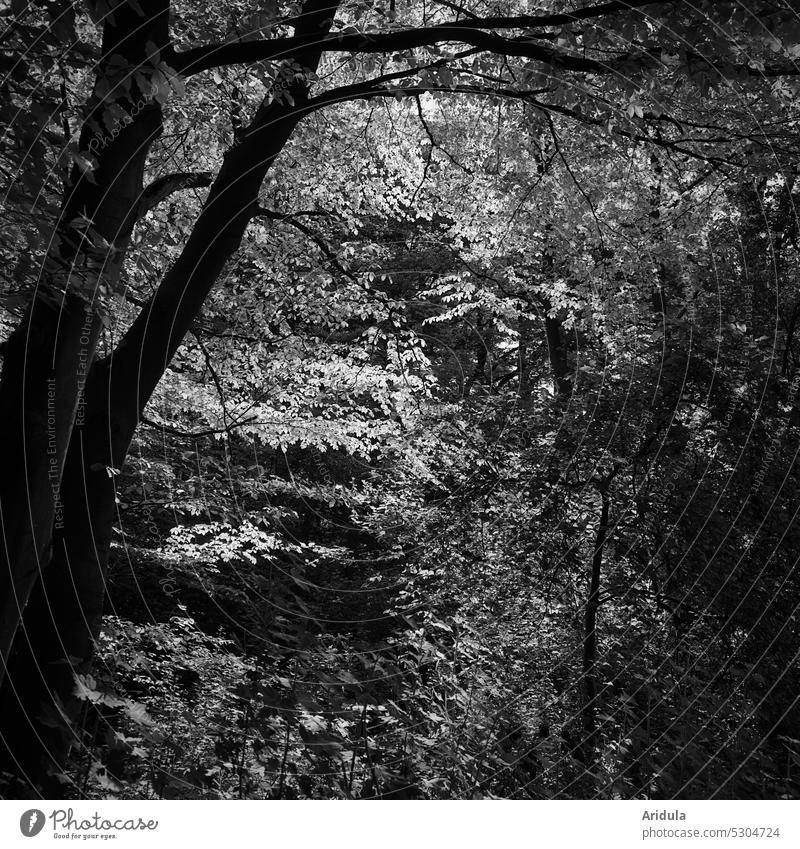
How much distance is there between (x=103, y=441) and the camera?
5855 mm

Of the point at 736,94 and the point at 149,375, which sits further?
the point at 736,94

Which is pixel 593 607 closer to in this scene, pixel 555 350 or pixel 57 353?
pixel 57 353

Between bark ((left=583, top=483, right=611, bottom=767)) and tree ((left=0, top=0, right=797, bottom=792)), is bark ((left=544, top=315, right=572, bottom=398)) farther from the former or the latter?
tree ((left=0, top=0, right=797, bottom=792))

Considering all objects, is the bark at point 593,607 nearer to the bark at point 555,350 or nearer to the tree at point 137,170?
the tree at point 137,170

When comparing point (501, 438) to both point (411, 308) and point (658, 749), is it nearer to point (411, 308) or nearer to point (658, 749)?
point (658, 749)

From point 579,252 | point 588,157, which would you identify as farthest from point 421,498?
point 588,157

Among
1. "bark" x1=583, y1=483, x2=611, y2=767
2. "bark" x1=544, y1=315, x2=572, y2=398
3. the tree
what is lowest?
"bark" x1=583, y1=483, x2=611, y2=767

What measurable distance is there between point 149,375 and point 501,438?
3.80 m

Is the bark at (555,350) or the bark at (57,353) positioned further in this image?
the bark at (555,350)

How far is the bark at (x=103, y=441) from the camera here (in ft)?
18.0

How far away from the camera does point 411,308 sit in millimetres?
14336

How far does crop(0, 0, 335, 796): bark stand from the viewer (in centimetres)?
548

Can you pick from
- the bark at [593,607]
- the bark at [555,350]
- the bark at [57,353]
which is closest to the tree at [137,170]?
the bark at [57,353]

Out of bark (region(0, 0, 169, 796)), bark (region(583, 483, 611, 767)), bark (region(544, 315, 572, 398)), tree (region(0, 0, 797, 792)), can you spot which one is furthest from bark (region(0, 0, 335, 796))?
bark (region(544, 315, 572, 398))
